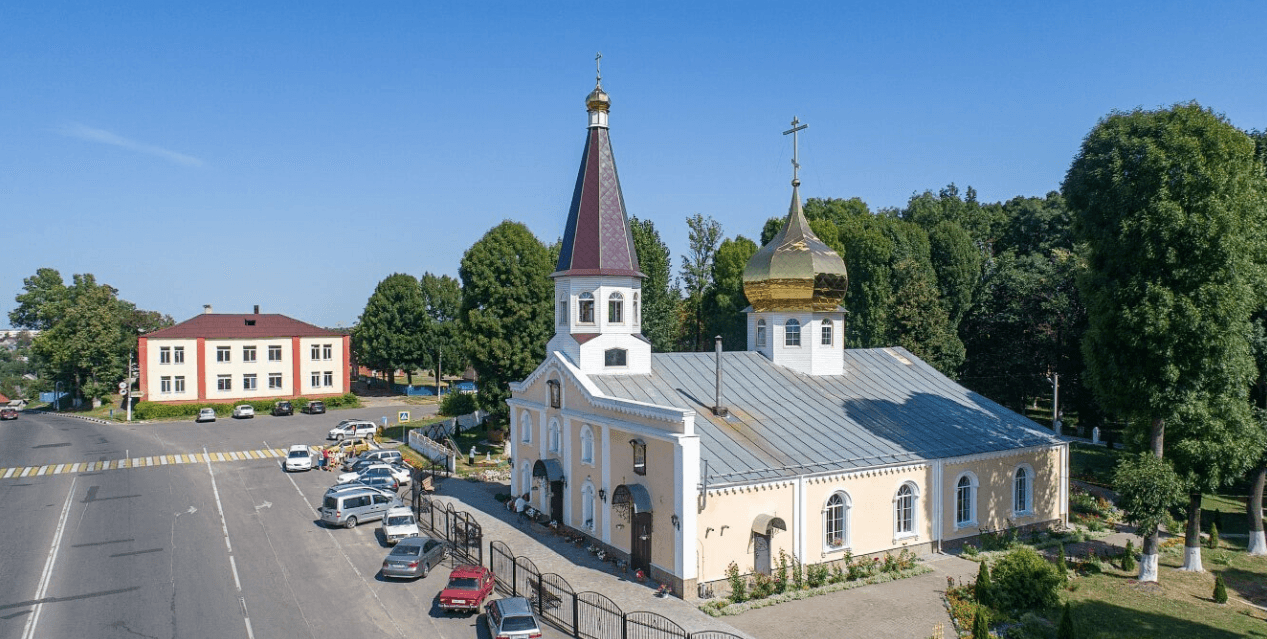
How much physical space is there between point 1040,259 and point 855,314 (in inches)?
563

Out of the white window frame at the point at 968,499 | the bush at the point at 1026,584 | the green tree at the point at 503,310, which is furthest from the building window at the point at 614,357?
the green tree at the point at 503,310

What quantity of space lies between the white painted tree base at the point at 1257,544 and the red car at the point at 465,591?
27055 mm

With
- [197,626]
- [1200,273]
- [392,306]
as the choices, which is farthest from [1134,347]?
[392,306]

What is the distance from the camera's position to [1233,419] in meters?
24.1

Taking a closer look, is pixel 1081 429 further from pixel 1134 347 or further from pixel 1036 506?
pixel 1134 347

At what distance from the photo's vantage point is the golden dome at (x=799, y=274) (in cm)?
3300

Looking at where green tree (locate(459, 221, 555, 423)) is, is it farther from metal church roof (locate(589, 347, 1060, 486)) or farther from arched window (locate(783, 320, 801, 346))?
arched window (locate(783, 320, 801, 346))

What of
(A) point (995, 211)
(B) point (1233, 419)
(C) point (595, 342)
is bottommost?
(B) point (1233, 419)

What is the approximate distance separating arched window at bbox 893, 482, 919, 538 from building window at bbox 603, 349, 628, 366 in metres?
10.7

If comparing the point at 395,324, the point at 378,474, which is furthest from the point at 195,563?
the point at 395,324

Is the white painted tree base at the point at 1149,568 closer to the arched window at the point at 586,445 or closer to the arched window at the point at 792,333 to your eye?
the arched window at the point at 792,333

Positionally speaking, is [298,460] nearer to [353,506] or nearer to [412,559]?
[353,506]

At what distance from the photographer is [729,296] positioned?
6338 cm

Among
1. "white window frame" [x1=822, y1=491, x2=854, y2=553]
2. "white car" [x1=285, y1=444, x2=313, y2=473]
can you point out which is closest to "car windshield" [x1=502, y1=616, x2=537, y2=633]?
"white window frame" [x1=822, y1=491, x2=854, y2=553]
